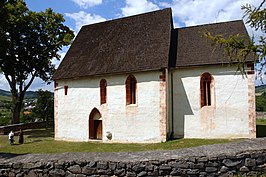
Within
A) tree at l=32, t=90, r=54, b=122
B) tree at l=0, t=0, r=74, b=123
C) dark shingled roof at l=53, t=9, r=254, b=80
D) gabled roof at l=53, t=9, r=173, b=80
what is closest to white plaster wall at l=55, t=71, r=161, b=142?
gabled roof at l=53, t=9, r=173, b=80

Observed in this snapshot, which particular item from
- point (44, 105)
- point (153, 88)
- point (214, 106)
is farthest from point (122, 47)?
point (44, 105)

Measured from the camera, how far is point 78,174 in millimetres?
6328

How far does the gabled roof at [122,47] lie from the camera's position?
63.6 feet

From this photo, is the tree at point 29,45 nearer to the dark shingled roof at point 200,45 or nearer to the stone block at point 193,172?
the dark shingled roof at point 200,45

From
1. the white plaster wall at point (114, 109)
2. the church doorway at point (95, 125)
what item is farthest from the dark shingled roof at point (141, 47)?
the church doorway at point (95, 125)

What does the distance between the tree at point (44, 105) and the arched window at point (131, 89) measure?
839 inches

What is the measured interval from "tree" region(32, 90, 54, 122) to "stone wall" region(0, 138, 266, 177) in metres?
31.8

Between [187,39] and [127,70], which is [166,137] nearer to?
[127,70]

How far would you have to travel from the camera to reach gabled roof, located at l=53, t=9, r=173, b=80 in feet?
63.6

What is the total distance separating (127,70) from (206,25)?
8.02 meters

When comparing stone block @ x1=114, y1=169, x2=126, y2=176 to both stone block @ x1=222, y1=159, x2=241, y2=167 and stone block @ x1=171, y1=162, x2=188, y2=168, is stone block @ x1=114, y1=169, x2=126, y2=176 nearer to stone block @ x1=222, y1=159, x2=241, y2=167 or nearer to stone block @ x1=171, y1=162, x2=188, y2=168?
stone block @ x1=171, y1=162, x2=188, y2=168

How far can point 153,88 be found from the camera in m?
18.5

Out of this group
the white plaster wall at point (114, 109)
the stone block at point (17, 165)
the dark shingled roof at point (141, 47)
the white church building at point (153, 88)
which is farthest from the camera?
the dark shingled roof at point (141, 47)

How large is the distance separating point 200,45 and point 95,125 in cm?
1041
